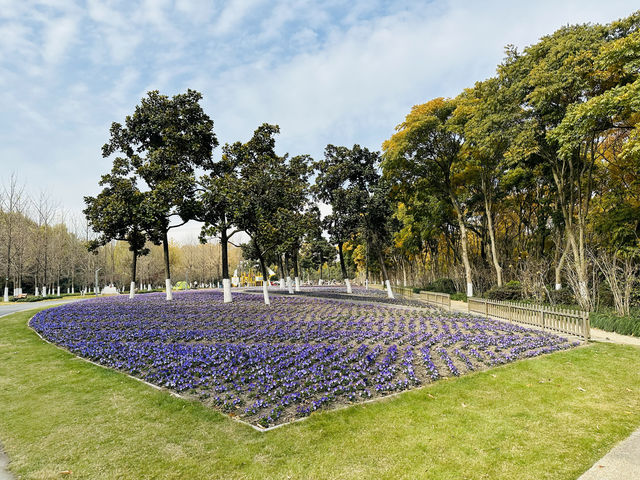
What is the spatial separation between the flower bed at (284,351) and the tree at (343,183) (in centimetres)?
1449

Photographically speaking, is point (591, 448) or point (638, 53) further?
point (638, 53)

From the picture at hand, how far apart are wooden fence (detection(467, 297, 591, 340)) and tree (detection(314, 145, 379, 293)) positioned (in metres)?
13.5

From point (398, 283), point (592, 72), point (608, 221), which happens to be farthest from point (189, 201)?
point (398, 283)

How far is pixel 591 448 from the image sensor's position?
4.05 meters

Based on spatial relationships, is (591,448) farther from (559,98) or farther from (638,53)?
(559,98)

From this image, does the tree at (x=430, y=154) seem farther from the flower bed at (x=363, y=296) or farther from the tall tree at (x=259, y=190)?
the tall tree at (x=259, y=190)

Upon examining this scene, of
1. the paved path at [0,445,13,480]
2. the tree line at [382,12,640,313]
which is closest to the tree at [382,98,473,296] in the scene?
the tree line at [382,12,640,313]

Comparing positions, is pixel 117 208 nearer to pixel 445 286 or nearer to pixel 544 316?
pixel 544 316

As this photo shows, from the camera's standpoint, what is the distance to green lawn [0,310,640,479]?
11.9 feet

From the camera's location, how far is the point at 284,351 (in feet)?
25.5

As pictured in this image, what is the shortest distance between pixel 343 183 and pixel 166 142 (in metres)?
13.6

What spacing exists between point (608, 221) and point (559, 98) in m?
6.87

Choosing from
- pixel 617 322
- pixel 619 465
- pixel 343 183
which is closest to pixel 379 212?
pixel 343 183

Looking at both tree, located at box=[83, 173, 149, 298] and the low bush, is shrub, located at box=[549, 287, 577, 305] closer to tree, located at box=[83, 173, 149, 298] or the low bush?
the low bush
